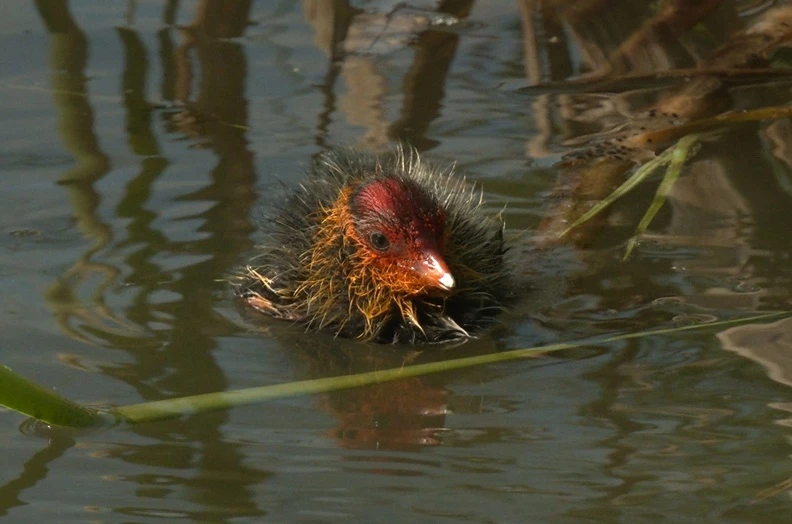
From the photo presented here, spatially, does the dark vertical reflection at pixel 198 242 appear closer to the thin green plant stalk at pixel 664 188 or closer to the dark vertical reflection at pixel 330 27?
the dark vertical reflection at pixel 330 27

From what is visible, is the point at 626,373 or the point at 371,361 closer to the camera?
the point at 626,373

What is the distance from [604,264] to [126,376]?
166 cm

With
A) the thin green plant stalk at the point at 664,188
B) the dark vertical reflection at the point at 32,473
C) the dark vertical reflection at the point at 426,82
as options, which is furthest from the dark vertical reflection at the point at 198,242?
the thin green plant stalk at the point at 664,188

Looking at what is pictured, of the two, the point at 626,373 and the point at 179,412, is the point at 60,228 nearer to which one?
the point at 179,412

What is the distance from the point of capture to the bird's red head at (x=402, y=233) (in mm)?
4062

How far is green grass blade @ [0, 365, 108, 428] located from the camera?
2.82 m

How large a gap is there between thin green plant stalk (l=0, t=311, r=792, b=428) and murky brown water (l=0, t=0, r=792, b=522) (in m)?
0.04

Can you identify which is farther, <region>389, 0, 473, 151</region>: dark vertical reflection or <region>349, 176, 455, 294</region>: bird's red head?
<region>389, 0, 473, 151</region>: dark vertical reflection

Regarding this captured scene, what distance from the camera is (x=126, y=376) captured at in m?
3.76

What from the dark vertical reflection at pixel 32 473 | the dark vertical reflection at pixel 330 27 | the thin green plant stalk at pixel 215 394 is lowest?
the dark vertical reflection at pixel 32 473

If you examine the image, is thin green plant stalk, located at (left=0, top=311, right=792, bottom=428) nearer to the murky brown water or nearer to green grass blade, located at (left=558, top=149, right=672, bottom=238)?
the murky brown water

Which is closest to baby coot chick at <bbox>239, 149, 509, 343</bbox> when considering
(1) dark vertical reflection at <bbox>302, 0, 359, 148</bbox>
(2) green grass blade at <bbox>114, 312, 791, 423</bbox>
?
(2) green grass blade at <bbox>114, 312, 791, 423</bbox>

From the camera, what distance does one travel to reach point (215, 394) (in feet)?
11.6

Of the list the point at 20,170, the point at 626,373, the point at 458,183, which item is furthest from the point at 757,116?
the point at 20,170
